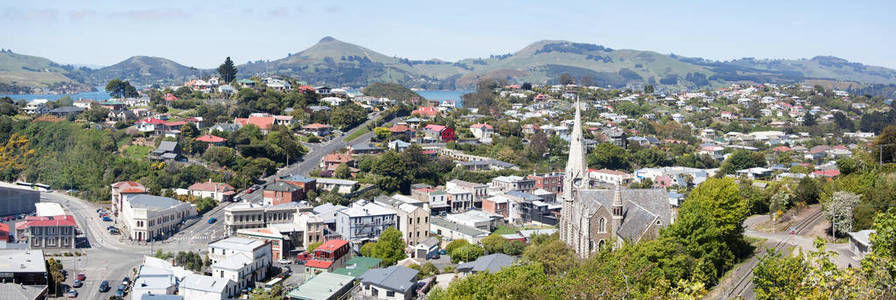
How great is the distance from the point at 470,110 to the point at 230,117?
90.4 feet

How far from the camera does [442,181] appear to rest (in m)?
48.6

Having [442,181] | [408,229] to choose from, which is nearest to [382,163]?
[442,181]

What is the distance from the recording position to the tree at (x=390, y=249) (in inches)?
1212

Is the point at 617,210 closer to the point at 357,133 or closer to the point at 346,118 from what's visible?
the point at 357,133

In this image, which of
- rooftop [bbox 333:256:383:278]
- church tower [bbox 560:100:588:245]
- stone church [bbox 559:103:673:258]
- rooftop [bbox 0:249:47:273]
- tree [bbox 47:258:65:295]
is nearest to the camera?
stone church [bbox 559:103:673:258]

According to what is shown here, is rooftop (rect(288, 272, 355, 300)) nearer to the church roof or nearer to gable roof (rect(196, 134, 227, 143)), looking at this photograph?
the church roof

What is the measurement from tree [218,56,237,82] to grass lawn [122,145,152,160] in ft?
79.4

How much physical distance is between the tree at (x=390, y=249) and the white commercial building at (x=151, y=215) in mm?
12461

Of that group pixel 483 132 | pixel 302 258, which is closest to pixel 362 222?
pixel 302 258

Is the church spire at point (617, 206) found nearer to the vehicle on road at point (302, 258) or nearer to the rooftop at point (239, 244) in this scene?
the vehicle on road at point (302, 258)

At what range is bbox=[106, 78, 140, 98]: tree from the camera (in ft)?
222

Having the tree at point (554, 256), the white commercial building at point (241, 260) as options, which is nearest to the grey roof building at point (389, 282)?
the tree at point (554, 256)

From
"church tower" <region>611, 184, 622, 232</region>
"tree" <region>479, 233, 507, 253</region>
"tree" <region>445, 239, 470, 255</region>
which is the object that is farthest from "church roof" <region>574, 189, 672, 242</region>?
"tree" <region>445, 239, 470, 255</region>

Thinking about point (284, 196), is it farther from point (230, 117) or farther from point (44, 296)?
point (230, 117)
